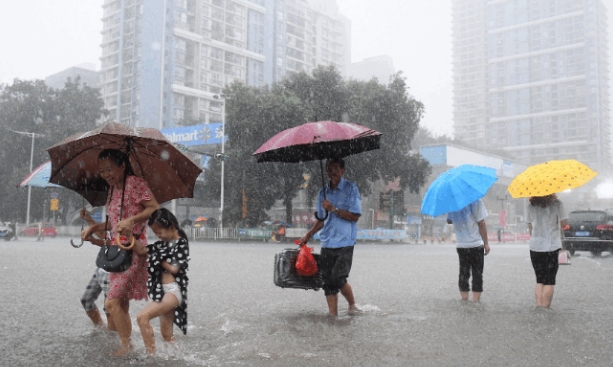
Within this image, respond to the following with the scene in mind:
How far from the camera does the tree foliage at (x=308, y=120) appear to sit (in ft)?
115

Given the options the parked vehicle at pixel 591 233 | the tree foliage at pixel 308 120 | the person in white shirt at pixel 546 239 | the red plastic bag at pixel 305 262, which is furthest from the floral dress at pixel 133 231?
the tree foliage at pixel 308 120

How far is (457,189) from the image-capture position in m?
6.98

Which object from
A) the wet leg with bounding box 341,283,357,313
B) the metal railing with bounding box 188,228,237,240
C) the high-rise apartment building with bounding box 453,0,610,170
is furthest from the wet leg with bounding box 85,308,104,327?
the high-rise apartment building with bounding box 453,0,610,170

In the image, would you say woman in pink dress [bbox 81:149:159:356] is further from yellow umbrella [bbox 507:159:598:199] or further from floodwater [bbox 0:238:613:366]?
yellow umbrella [bbox 507:159:598:199]

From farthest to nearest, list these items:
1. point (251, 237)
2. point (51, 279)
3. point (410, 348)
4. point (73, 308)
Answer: point (251, 237) → point (51, 279) → point (73, 308) → point (410, 348)

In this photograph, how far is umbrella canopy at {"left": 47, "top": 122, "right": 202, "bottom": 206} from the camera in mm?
4238

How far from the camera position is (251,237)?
38.2 meters

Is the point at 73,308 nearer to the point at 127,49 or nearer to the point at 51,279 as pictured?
the point at 51,279

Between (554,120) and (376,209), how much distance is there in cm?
7949

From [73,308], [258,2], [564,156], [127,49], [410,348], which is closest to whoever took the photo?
[410,348]

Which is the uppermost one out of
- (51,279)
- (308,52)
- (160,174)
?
(308,52)

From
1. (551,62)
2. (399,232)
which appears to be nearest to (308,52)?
(551,62)

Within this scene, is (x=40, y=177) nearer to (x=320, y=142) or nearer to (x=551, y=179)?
(x=320, y=142)

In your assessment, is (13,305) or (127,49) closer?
(13,305)
